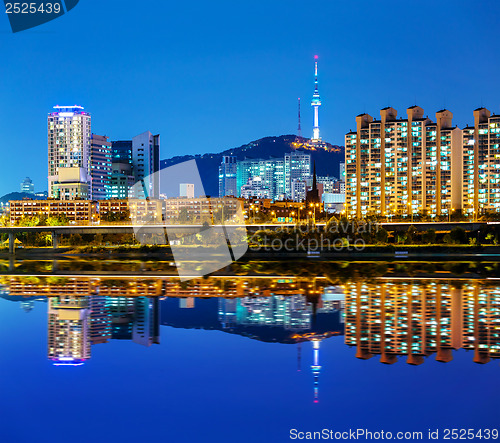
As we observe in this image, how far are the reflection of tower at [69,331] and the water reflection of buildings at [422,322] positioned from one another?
5.76 m

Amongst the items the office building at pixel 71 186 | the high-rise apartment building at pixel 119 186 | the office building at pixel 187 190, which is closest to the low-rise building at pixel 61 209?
the office building at pixel 71 186

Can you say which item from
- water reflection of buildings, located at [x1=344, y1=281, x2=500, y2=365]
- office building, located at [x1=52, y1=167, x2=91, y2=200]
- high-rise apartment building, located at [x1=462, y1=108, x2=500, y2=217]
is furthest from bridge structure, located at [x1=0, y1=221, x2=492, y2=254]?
office building, located at [x1=52, y1=167, x2=91, y2=200]

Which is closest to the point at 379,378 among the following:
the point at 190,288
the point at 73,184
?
the point at 190,288

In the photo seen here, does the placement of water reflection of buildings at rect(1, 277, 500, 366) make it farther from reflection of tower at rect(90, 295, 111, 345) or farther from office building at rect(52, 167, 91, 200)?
office building at rect(52, 167, 91, 200)

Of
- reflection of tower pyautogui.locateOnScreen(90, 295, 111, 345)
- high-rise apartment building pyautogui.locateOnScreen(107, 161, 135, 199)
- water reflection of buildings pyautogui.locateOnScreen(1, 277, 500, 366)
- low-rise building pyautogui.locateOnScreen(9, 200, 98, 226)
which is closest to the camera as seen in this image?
water reflection of buildings pyautogui.locateOnScreen(1, 277, 500, 366)

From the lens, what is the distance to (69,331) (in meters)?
13.9

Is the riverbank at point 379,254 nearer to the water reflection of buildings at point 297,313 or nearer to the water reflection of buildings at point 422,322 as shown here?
the water reflection of buildings at point 297,313

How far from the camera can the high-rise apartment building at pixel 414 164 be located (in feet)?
397

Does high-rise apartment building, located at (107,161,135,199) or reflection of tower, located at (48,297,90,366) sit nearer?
reflection of tower, located at (48,297,90,366)

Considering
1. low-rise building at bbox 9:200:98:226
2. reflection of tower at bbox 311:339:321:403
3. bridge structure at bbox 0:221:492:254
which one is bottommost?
reflection of tower at bbox 311:339:321:403

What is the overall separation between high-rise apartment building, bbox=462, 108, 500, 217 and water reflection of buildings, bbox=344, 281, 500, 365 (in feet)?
351

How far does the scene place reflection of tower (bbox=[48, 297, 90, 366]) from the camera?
11.6m

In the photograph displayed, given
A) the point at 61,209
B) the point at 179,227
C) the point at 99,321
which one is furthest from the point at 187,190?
the point at 99,321

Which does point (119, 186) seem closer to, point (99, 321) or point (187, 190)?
point (187, 190)
